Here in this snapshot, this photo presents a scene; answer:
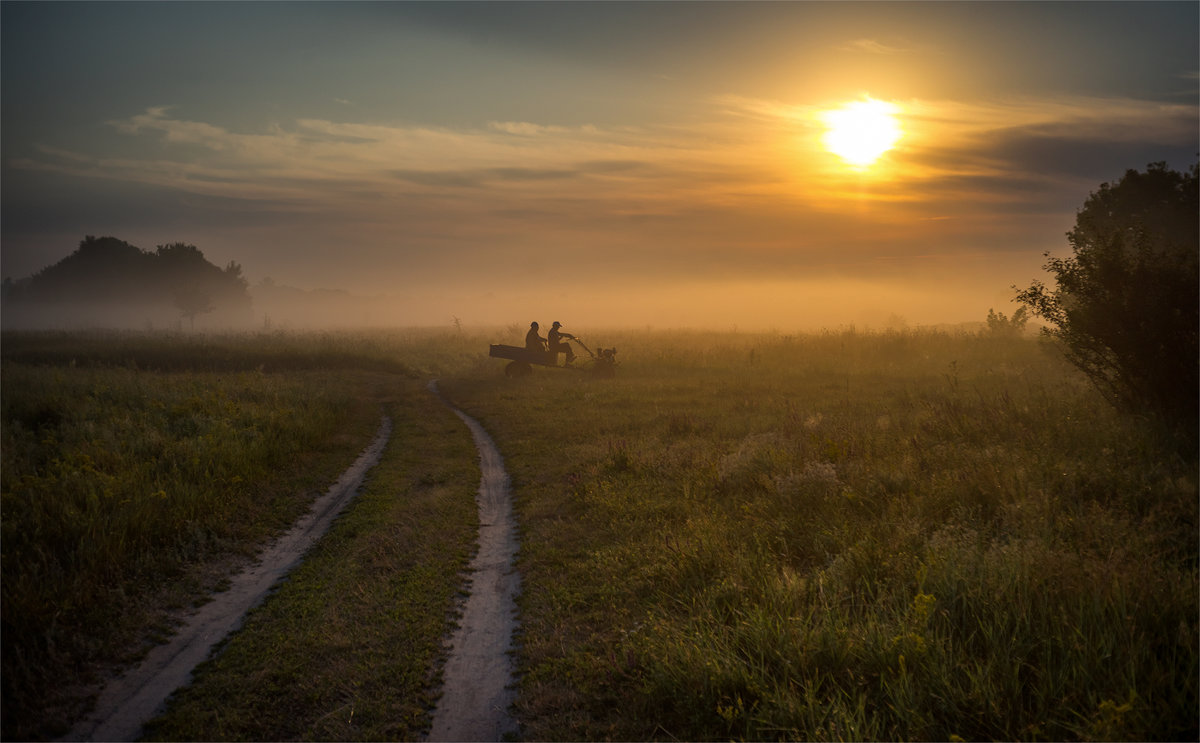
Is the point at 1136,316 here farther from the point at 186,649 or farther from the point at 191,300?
the point at 191,300

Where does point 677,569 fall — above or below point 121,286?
below

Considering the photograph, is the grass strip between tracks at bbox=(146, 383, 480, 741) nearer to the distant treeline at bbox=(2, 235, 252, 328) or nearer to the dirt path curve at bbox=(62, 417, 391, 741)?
the dirt path curve at bbox=(62, 417, 391, 741)

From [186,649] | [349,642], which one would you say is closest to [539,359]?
[349,642]

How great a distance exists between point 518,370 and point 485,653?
74.4ft

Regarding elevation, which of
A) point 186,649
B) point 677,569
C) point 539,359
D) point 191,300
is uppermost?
point 191,300

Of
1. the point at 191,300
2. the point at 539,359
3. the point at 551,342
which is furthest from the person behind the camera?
the point at 191,300

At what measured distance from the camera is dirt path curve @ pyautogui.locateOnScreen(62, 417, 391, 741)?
495 cm

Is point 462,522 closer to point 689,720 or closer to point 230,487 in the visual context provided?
point 230,487

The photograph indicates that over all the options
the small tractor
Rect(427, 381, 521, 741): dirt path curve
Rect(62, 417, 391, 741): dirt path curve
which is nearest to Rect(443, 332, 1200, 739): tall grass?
Rect(427, 381, 521, 741): dirt path curve

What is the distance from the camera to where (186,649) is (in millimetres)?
6082

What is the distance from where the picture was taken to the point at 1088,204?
30891mm

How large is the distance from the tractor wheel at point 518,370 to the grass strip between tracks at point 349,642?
17569mm

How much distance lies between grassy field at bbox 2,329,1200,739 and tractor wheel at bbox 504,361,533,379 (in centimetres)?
1229

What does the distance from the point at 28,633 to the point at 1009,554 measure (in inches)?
366
